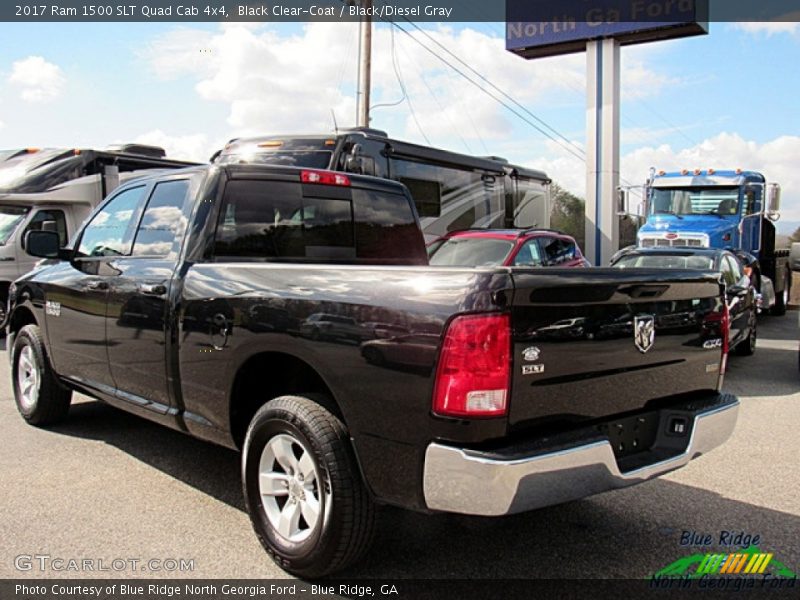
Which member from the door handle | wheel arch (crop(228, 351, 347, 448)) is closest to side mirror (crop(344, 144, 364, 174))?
the door handle

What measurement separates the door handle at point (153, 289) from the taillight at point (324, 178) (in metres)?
1.12

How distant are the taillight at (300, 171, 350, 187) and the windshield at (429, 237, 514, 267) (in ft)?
19.0

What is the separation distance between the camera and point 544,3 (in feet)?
66.6

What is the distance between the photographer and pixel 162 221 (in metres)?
4.38

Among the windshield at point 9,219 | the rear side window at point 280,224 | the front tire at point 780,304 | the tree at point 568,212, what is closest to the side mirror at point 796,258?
the rear side window at point 280,224

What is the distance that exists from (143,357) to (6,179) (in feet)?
31.7

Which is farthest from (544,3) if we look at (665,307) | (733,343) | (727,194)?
(665,307)

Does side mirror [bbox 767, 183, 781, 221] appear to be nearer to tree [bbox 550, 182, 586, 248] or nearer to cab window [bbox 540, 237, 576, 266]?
cab window [bbox 540, 237, 576, 266]

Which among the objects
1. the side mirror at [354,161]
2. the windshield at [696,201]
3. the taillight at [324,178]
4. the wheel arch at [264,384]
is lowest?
the wheel arch at [264,384]

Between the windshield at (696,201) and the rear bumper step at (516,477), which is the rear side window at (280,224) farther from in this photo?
the windshield at (696,201)

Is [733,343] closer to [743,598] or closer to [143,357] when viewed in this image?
[743,598]

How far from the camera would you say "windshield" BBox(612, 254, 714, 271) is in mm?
9695

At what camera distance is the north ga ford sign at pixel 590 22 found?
1834cm

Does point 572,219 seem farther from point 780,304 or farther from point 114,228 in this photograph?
point 114,228
